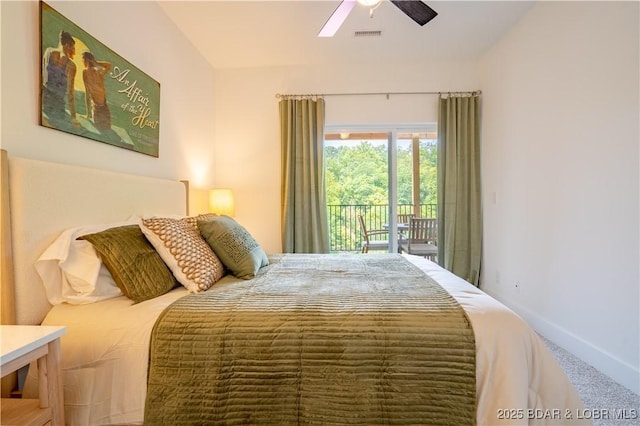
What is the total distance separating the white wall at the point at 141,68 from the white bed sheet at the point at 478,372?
2.96 ft

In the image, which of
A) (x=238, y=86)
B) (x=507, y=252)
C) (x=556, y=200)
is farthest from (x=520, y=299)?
(x=238, y=86)

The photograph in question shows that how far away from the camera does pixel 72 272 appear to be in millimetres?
1237

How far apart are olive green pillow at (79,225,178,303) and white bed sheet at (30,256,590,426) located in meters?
0.17

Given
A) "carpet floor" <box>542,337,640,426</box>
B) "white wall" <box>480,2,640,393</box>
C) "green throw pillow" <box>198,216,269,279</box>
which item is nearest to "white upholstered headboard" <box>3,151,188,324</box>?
"green throw pillow" <box>198,216,269,279</box>

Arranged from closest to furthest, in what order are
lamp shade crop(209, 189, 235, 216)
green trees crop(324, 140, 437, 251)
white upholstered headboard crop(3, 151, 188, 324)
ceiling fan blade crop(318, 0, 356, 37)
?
1. white upholstered headboard crop(3, 151, 188, 324)
2. ceiling fan blade crop(318, 0, 356, 37)
3. lamp shade crop(209, 189, 235, 216)
4. green trees crop(324, 140, 437, 251)

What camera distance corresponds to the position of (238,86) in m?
3.40

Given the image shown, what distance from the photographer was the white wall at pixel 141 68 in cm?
126

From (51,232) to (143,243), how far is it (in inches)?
13.8

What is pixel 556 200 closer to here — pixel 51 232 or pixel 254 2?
pixel 254 2

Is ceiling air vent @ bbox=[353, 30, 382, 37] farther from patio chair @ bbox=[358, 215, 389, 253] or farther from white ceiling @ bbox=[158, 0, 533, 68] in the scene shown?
patio chair @ bbox=[358, 215, 389, 253]

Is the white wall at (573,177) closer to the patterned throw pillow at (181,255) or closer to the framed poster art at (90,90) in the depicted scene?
the patterned throw pillow at (181,255)

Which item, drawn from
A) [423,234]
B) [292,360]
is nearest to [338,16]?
[292,360]

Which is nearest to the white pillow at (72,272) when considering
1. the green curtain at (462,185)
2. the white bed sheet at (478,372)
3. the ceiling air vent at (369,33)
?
the white bed sheet at (478,372)

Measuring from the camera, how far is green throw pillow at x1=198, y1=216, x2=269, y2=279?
1.64m
